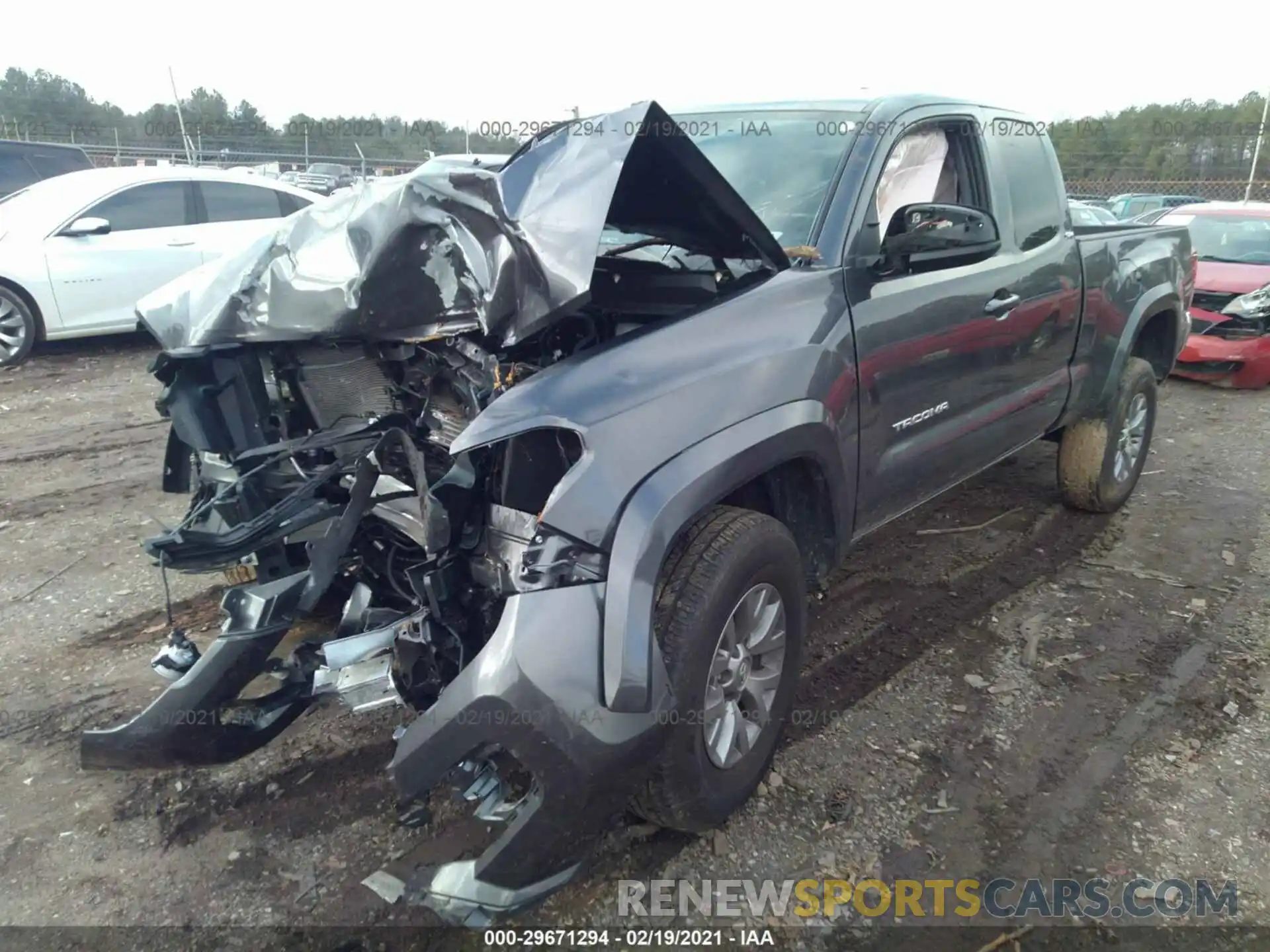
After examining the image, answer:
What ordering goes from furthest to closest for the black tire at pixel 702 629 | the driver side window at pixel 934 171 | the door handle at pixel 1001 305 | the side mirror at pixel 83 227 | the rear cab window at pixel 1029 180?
the side mirror at pixel 83 227 → the rear cab window at pixel 1029 180 → the door handle at pixel 1001 305 → the driver side window at pixel 934 171 → the black tire at pixel 702 629

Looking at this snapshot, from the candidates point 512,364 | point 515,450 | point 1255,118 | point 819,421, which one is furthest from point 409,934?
point 1255,118

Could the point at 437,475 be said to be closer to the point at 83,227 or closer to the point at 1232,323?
the point at 83,227

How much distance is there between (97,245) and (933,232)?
791 centimetres

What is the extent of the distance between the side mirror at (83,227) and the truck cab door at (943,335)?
24.6 ft

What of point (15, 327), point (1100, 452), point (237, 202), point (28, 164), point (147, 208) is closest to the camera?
point (1100, 452)

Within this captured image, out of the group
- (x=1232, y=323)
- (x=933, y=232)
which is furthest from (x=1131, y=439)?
(x=1232, y=323)

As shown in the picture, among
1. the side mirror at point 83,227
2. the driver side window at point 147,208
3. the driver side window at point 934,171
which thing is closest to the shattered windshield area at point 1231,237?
the driver side window at point 934,171

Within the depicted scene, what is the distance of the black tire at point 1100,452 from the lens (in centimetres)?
488

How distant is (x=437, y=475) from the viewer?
2.67 m

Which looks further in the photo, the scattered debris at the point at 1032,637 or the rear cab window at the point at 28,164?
the rear cab window at the point at 28,164

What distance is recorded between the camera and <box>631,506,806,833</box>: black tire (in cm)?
230

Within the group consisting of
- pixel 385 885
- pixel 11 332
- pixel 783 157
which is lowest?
pixel 385 885

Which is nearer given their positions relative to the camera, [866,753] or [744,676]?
[744,676]

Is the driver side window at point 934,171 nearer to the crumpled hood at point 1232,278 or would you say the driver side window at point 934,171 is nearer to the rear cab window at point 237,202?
the crumpled hood at point 1232,278
